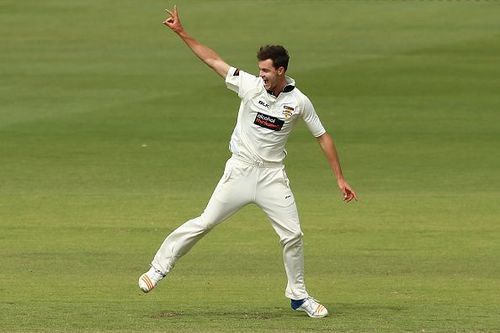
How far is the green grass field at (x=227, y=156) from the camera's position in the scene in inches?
545

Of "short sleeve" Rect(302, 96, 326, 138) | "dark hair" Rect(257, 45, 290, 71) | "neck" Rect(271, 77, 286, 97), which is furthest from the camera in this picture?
"short sleeve" Rect(302, 96, 326, 138)

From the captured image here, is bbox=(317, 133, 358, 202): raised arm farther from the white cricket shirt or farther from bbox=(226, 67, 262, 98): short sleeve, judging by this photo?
bbox=(226, 67, 262, 98): short sleeve

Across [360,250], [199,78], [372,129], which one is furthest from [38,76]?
[360,250]

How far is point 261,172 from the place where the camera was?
1306cm

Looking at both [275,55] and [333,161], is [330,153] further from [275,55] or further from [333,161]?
[275,55]

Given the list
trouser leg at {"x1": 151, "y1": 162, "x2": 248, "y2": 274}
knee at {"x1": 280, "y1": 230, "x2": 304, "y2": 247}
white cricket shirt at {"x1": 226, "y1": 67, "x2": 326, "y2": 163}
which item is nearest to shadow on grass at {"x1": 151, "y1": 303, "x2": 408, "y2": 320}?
trouser leg at {"x1": 151, "y1": 162, "x2": 248, "y2": 274}

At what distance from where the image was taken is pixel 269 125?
12.9 metres

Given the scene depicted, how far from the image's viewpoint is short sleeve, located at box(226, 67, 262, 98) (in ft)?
42.4

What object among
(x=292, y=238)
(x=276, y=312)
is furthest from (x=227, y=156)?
(x=292, y=238)

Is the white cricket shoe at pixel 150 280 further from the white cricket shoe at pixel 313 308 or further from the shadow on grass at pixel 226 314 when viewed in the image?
the white cricket shoe at pixel 313 308

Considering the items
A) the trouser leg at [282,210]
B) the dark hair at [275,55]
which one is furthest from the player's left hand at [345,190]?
the dark hair at [275,55]

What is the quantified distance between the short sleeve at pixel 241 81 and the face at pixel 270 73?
0.15 metres

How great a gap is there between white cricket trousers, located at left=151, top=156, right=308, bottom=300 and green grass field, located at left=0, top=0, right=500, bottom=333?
2.03ft

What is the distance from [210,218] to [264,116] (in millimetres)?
1016
